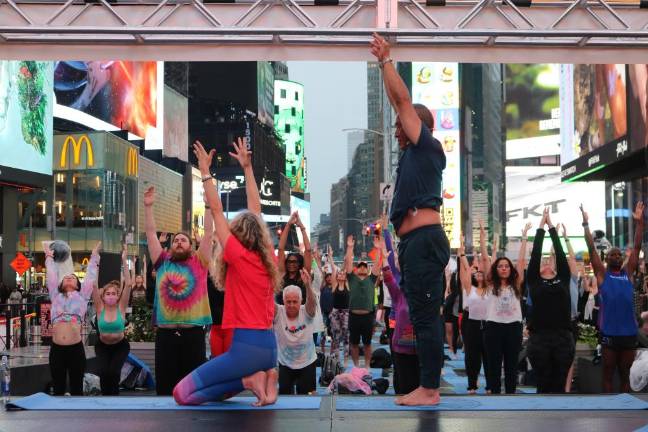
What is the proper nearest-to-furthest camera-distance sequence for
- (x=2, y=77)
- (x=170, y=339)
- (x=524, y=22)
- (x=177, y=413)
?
1. (x=177, y=413)
2. (x=170, y=339)
3. (x=524, y=22)
4. (x=2, y=77)

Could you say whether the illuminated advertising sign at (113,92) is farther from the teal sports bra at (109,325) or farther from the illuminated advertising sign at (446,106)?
the teal sports bra at (109,325)

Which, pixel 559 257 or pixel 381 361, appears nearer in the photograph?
pixel 559 257

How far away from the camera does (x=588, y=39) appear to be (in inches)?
401

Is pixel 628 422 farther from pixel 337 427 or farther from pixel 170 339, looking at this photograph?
pixel 170 339

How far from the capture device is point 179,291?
7.85 m

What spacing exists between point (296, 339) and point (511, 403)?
3.49 metres

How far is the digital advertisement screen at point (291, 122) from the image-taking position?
180375mm

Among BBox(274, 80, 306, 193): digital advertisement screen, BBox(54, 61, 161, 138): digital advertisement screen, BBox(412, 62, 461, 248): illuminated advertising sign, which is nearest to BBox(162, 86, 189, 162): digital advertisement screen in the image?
BBox(54, 61, 161, 138): digital advertisement screen

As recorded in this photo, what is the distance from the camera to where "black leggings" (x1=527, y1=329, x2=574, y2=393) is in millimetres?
9188

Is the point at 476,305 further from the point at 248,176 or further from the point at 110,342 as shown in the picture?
the point at 248,176

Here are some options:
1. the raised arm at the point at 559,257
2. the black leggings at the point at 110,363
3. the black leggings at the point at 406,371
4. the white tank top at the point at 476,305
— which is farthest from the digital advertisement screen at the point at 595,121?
the black leggings at the point at 110,363

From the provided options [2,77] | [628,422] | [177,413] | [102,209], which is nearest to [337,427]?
[177,413]

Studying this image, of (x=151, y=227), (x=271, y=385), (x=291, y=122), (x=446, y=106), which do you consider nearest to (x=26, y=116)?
(x=151, y=227)

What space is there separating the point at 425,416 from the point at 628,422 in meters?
1.22
